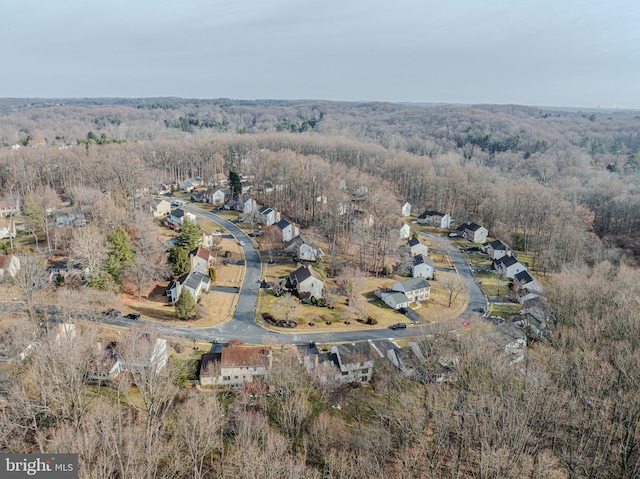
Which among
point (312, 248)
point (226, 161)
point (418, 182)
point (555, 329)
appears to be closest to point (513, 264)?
point (555, 329)

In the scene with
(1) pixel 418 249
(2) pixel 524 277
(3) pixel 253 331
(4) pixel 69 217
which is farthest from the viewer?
(1) pixel 418 249

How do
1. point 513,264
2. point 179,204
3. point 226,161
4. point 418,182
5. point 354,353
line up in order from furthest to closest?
1. point 226,161
2. point 418,182
3. point 179,204
4. point 513,264
5. point 354,353

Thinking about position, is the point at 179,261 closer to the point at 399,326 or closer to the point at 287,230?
the point at 287,230

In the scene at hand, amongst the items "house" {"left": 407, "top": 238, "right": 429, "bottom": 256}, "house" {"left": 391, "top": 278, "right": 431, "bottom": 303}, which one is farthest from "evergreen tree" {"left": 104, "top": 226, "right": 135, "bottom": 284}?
"house" {"left": 407, "top": 238, "right": 429, "bottom": 256}

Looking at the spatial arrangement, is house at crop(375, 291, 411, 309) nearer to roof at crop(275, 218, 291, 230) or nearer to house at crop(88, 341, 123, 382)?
roof at crop(275, 218, 291, 230)

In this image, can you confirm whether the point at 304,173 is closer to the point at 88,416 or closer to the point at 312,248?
the point at 312,248

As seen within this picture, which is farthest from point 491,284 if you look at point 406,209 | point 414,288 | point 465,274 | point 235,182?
point 235,182
